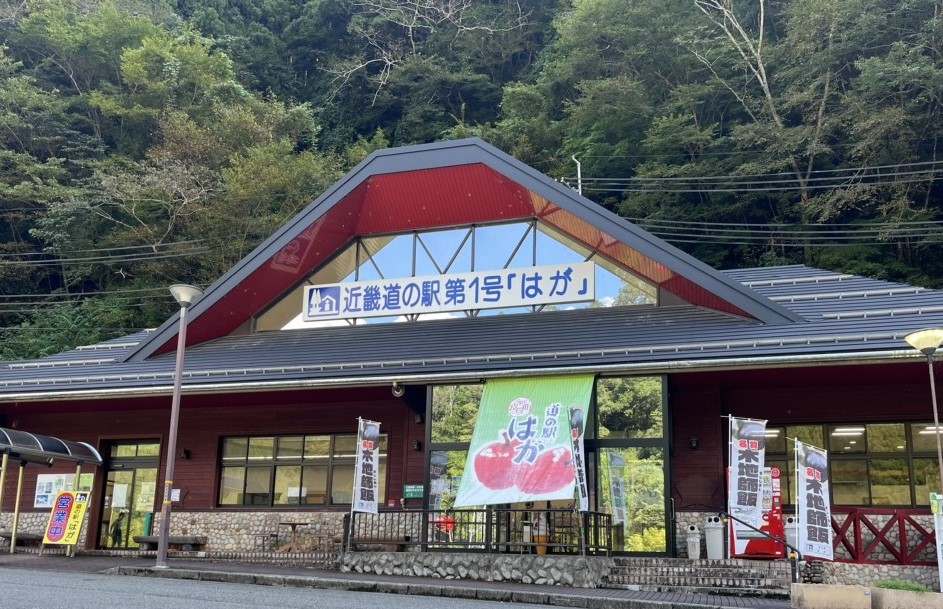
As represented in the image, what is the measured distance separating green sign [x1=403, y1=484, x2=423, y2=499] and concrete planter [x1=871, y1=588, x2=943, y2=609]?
745 centimetres

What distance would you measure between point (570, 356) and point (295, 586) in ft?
16.5

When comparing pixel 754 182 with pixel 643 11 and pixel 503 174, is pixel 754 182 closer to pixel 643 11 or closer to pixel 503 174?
pixel 643 11

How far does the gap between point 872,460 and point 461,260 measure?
24.6ft

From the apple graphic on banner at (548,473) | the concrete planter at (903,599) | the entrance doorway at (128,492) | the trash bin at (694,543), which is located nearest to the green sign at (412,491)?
the apple graphic on banner at (548,473)

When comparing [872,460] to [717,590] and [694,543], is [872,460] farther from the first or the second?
[717,590]

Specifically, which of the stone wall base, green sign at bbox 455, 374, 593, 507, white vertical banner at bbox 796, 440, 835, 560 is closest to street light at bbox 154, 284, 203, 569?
the stone wall base

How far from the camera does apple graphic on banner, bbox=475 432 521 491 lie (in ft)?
39.2

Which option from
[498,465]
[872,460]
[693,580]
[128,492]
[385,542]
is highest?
[872,460]

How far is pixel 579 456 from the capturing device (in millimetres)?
11531

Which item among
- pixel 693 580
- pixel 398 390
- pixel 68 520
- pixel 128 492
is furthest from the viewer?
pixel 128 492

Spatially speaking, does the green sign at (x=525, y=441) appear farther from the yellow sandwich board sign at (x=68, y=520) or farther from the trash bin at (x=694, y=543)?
the yellow sandwich board sign at (x=68, y=520)

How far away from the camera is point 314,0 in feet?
142

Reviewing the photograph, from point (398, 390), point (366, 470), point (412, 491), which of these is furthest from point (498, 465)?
point (412, 491)

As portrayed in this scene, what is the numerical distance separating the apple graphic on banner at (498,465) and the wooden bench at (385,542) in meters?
1.59
